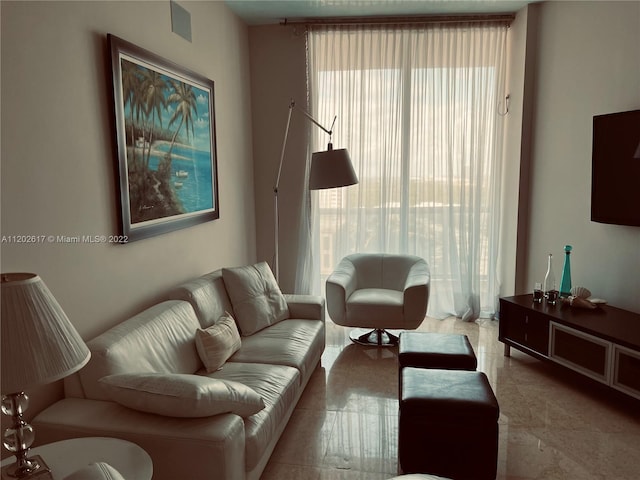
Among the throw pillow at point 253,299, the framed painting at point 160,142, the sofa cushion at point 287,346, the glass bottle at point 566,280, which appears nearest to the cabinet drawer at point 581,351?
the glass bottle at point 566,280

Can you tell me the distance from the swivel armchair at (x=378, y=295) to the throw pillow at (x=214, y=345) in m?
1.32

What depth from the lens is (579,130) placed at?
3.90 meters

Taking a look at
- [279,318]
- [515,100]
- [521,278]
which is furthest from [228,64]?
[521,278]

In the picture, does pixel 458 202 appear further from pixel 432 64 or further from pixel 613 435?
pixel 613 435

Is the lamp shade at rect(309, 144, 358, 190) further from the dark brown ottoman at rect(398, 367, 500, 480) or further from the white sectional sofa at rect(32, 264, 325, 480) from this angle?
the dark brown ottoman at rect(398, 367, 500, 480)

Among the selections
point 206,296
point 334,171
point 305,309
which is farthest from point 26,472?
point 334,171

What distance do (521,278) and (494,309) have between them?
484mm

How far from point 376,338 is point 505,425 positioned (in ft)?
5.17

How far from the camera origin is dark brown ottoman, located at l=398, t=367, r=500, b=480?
2.28 metres

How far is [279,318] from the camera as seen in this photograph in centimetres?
365

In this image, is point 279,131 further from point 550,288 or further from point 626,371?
point 626,371

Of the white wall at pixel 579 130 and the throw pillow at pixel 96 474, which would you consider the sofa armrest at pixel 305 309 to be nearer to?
the white wall at pixel 579 130

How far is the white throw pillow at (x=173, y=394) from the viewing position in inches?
73.9

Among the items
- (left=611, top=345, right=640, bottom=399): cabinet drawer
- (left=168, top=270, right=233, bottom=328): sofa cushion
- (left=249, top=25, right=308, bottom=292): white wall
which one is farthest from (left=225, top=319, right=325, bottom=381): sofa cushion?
(left=611, top=345, right=640, bottom=399): cabinet drawer
